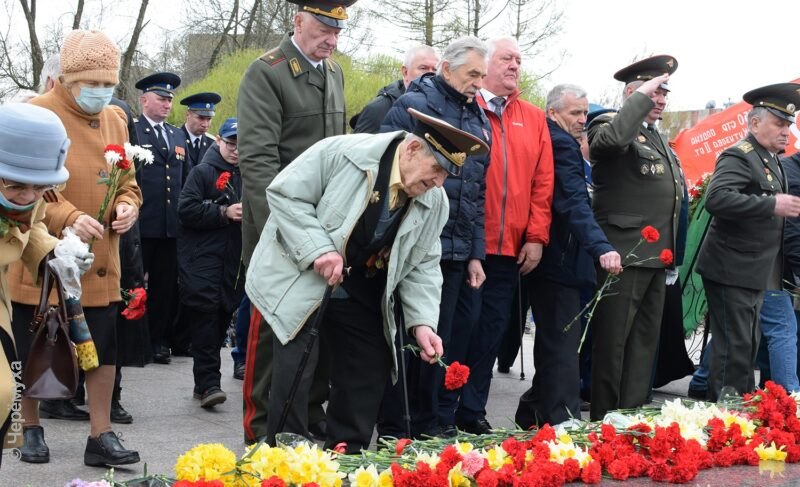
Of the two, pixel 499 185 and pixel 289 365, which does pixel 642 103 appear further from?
pixel 289 365

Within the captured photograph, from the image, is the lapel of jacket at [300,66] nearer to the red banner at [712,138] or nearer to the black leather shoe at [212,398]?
the black leather shoe at [212,398]

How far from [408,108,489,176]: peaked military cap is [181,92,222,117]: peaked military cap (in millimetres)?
5449

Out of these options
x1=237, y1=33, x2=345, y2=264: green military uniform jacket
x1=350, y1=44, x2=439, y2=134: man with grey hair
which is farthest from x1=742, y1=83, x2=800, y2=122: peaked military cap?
x1=237, y1=33, x2=345, y2=264: green military uniform jacket

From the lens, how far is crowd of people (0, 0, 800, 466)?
4758 mm

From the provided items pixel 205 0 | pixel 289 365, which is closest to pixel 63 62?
pixel 289 365

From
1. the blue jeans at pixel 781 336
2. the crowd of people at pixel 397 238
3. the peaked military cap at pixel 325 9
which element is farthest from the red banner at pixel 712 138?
the peaked military cap at pixel 325 9

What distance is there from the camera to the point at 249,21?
2627 cm

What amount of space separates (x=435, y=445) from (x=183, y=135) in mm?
6309

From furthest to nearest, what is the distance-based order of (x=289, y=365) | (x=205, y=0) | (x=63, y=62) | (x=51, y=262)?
(x=205, y=0), (x=63, y=62), (x=289, y=365), (x=51, y=262)

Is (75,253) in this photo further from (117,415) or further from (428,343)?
(117,415)

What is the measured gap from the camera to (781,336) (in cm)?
838

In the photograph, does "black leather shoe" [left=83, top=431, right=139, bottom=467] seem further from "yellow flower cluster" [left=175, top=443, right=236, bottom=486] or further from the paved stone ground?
"yellow flower cluster" [left=175, top=443, right=236, bottom=486]

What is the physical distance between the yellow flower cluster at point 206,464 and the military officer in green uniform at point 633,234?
13.6ft

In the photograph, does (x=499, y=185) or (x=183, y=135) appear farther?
(x=183, y=135)
